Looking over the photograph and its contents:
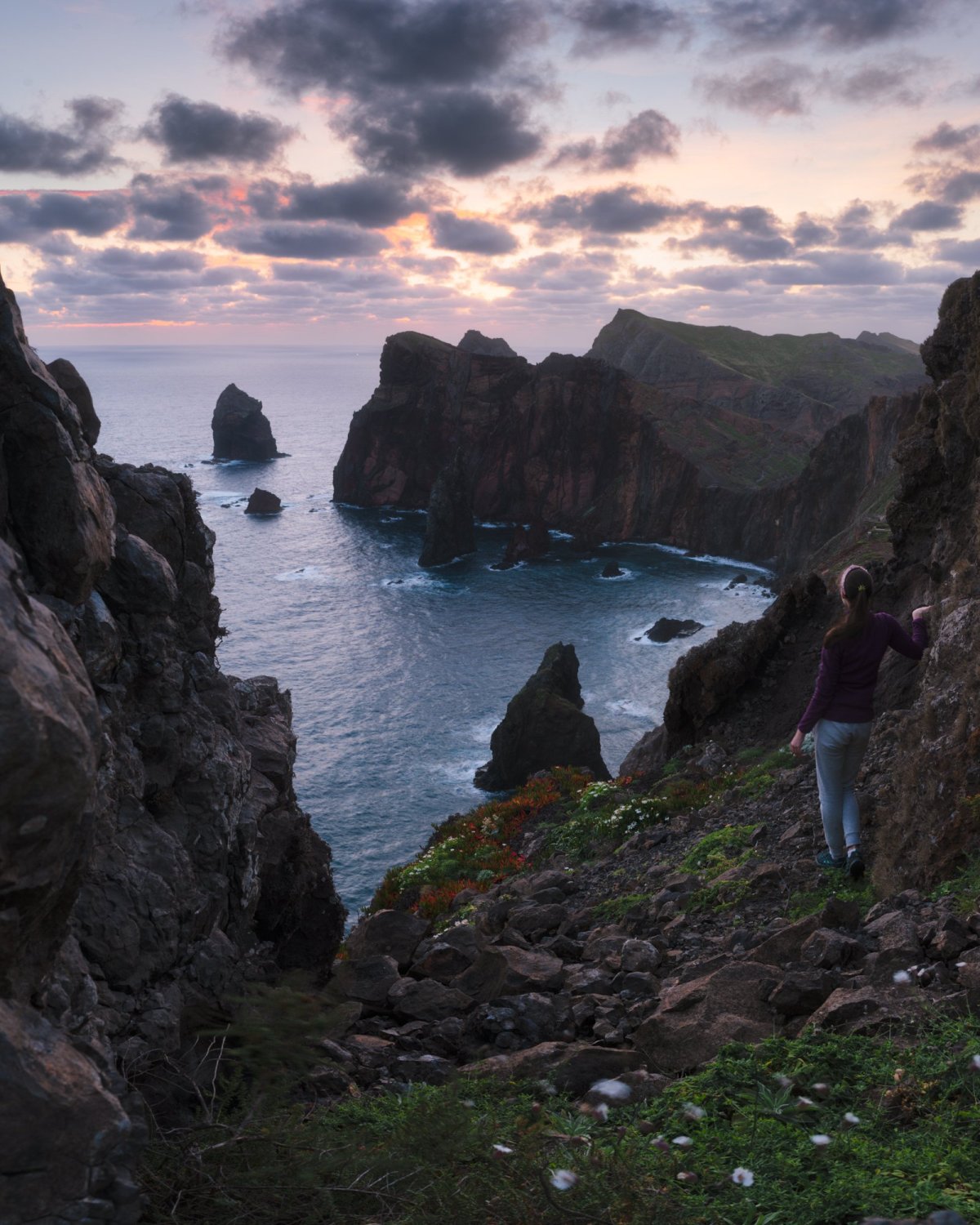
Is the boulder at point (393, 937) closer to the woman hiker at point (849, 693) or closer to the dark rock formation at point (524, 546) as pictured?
the woman hiker at point (849, 693)

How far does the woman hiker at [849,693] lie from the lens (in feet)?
27.4

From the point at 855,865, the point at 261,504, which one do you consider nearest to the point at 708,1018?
the point at 855,865

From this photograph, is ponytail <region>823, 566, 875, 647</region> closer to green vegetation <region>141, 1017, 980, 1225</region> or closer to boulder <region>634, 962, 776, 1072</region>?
boulder <region>634, 962, 776, 1072</region>

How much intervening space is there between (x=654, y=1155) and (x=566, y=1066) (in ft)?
5.15

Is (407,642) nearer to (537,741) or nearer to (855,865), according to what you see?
(537,741)

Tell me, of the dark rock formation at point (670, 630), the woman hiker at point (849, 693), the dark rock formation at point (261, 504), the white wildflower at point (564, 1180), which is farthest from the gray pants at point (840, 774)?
the dark rock formation at point (261, 504)

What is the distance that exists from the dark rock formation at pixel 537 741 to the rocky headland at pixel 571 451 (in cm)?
6216

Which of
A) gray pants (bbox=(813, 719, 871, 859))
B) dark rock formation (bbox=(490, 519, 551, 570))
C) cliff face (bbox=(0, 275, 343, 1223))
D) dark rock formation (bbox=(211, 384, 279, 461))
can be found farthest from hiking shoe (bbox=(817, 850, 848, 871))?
dark rock formation (bbox=(211, 384, 279, 461))

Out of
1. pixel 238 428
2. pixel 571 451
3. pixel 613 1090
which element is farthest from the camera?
pixel 238 428

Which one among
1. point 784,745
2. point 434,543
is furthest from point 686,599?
point 784,745

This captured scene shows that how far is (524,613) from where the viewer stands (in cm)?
7825

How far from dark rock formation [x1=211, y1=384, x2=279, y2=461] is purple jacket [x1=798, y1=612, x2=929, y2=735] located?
160 m

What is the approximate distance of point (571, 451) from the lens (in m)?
122

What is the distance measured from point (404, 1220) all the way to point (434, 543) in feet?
305
